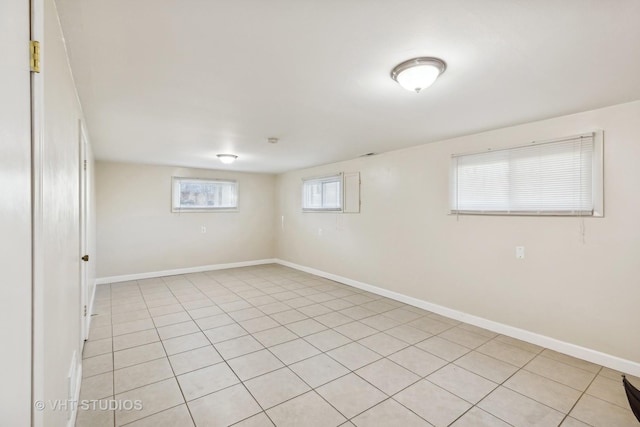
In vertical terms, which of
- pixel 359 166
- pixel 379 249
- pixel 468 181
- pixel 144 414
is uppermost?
pixel 359 166

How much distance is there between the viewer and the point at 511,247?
3.21 metres

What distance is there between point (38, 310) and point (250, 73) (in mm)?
1707

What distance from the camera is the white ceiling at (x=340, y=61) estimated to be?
1400 millimetres

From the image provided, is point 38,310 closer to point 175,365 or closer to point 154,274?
point 175,365

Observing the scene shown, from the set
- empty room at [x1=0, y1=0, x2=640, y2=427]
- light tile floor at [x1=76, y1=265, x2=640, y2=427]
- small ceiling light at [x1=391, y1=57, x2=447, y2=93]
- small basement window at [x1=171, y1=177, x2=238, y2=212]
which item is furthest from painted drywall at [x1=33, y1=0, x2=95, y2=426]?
small basement window at [x1=171, y1=177, x2=238, y2=212]

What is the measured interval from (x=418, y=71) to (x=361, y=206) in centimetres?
333

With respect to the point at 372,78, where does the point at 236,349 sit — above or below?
below

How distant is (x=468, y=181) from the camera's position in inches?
141

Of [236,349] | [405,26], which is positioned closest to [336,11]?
[405,26]

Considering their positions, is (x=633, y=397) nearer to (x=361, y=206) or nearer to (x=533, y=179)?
(x=533, y=179)

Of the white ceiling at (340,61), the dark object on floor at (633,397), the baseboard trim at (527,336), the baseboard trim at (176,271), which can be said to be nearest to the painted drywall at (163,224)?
the baseboard trim at (176,271)

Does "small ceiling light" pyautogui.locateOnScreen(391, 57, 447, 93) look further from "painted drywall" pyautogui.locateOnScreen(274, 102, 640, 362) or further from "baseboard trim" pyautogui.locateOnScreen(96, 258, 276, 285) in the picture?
"baseboard trim" pyautogui.locateOnScreen(96, 258, 276, 285)

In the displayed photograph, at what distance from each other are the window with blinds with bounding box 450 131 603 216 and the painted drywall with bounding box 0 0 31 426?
3785 mm

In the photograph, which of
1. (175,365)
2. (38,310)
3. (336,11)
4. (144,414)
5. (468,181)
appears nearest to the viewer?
(38,310)
